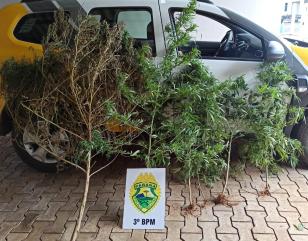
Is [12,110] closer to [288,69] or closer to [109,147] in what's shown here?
[109,147]

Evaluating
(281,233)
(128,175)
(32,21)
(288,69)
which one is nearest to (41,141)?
(128,175)

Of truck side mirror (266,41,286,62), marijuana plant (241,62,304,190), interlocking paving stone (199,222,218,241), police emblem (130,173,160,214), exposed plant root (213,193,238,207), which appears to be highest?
truck side mirror (266,41,286,62)

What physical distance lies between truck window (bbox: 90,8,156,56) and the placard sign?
1248mm

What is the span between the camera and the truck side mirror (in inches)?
137

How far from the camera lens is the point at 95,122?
2820 millimetres

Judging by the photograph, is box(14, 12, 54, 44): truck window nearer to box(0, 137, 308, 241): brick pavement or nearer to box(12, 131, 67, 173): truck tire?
box(12, 131, 67, 173): truck tire

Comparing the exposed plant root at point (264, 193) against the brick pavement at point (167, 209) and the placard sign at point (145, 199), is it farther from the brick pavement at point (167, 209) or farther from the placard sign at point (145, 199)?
the placard sign at point (145, 199)

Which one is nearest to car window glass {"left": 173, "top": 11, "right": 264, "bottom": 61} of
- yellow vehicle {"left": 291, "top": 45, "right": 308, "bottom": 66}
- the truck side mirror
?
the truck side mirror

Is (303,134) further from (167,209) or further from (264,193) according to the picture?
Result: (167,209)

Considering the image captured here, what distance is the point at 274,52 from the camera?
3486mm

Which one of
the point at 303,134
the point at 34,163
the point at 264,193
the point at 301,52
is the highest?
the point at 301,52

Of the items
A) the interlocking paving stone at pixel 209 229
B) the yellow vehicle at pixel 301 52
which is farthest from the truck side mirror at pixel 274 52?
the interlocking paving stone at pixel 209 229

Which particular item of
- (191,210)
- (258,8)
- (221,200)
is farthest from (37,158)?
(258,8)

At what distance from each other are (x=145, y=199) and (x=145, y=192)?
0.18ft
